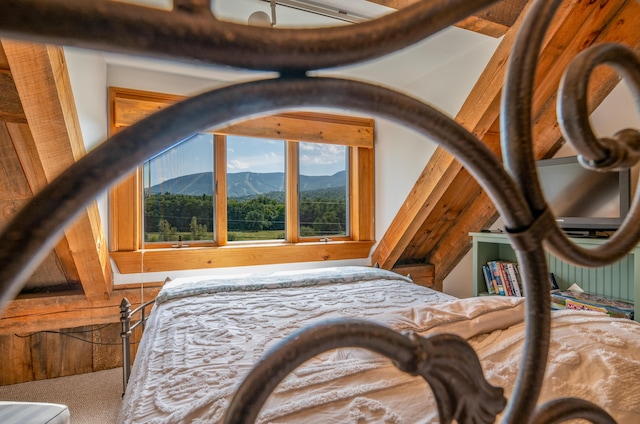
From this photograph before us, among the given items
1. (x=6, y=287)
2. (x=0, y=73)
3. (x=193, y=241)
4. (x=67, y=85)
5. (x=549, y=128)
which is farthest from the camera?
(x=193, y=241)

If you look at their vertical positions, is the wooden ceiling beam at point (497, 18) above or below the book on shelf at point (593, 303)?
above

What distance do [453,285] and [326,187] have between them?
66.8 inches

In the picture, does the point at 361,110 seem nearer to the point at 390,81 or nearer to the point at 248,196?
the point at 248,196

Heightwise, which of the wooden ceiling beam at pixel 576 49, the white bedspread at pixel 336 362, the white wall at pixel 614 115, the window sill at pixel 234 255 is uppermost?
the wooden ceiling beam at pixel 576 49

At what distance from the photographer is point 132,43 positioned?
0.18 metres

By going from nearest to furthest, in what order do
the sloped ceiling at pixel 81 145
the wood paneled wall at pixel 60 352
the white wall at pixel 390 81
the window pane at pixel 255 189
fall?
the sloped ceiling at pixel 81 145 → the white wall at pixel 390 81 → the wood paneled wall at pixel 60 352 → the window pane at pixel 255 189

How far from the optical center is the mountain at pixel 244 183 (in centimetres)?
293

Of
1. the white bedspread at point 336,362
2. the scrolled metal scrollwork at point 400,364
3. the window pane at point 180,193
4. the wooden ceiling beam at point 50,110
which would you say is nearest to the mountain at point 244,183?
the window pane at point 180,193

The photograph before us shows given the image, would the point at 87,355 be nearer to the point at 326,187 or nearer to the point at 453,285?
the point at 326,187

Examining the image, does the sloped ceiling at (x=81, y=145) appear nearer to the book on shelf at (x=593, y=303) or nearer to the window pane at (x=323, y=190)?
the window pane at (x=323, y=190)

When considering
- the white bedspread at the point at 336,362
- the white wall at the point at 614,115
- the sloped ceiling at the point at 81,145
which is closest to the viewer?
the white bedspread at the point at 336,362

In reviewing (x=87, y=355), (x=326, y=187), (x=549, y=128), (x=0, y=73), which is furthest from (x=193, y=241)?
(x=549, y=128)

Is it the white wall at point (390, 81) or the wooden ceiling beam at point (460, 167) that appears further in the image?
the white wall at point (390, 81)

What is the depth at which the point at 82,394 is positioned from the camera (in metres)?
2.27
